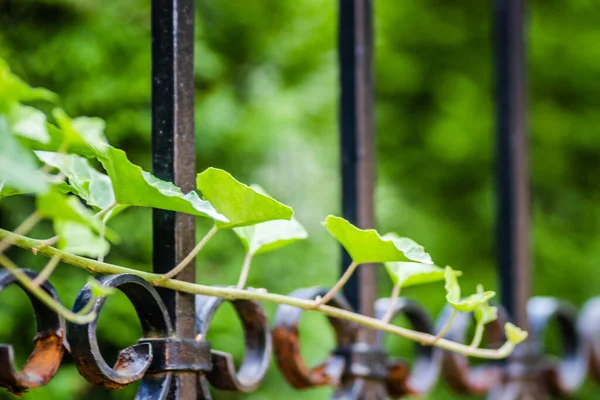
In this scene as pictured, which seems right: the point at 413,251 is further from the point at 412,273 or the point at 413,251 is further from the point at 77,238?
the point at 77,238

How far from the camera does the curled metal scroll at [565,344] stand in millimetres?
1017

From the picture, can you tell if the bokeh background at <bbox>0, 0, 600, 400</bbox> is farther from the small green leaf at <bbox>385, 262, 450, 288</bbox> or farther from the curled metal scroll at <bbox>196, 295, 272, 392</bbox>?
the small green leaf at <bbox>385, 262, 450, 288</bbox>

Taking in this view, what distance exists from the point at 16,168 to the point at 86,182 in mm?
180

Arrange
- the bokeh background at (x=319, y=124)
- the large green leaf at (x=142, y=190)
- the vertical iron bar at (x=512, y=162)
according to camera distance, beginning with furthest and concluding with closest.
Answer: the bokeh background at (x=319, y=124) < the vertical iron bar at (x=512, y=162) < the large green leaf at (x=142, y=190)

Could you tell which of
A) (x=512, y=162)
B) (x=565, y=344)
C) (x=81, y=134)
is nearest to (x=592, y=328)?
(x=565, y=344)

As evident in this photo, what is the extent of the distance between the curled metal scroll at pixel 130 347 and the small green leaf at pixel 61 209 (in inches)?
5.4

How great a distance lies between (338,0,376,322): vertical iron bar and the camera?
74 cm

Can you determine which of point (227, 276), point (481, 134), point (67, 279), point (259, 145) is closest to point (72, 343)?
point (67, 279)

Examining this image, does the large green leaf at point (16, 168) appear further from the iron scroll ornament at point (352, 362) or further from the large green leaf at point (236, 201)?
the iron scroll ornament at point (352, 362)

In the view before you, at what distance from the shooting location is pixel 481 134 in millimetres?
2246

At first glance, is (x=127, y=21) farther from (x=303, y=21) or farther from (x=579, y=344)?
(x=579, y=344)

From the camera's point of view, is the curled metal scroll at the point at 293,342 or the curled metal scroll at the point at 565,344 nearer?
the curled metal scroll at the point at 293,342

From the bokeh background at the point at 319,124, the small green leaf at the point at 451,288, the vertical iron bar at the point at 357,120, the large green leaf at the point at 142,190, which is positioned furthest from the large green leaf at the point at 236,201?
the bokeh background at the point at 319,124

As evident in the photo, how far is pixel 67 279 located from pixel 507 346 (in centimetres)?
90
